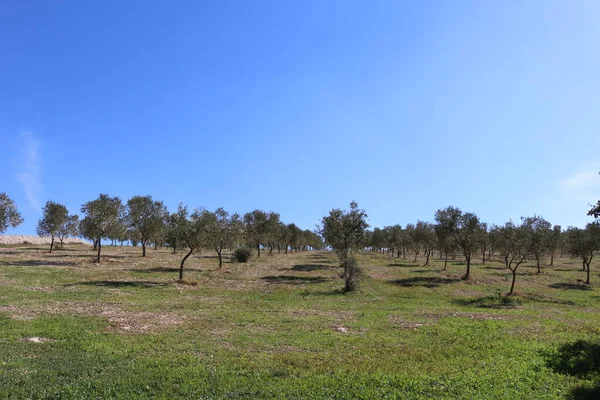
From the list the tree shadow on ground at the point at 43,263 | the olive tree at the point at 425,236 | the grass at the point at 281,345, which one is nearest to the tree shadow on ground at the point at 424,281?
the grass at the point at 281,345

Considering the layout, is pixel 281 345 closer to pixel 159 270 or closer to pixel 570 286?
pixel 159 270

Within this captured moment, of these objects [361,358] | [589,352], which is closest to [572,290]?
[589,352]

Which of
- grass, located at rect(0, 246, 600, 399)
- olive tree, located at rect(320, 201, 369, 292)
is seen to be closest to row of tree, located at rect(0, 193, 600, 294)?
olive tree, located at rect(320, 201, 369, 292)

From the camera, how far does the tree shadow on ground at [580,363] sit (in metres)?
14.6

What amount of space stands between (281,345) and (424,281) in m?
46.3

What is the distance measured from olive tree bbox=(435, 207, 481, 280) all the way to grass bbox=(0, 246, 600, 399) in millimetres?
27378

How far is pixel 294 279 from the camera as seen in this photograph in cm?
6216

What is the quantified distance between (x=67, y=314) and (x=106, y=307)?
13.2ft

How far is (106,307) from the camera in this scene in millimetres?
31938

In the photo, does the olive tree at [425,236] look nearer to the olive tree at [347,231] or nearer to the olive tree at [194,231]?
the olive tree at [347,231]

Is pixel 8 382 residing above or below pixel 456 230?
below

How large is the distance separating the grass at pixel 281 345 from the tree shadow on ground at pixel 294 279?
11026 mm

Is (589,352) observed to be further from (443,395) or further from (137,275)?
(137,275)

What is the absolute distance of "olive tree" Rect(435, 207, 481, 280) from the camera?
244ft
